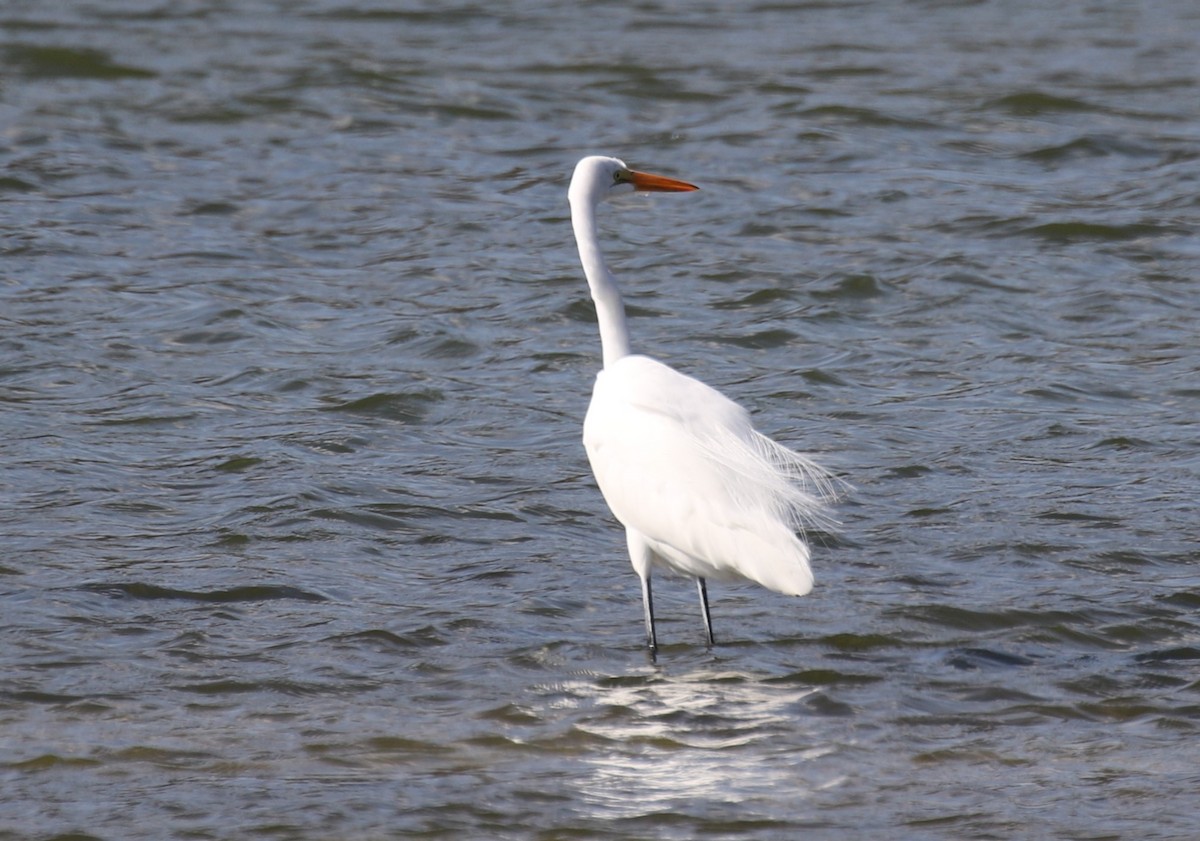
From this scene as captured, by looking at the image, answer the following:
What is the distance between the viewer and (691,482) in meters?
5.09

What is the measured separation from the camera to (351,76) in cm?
1369

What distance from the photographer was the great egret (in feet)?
16.2

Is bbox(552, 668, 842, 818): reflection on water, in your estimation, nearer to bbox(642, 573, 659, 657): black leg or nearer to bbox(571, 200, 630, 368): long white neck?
bbox(642, 573, 659, 657): black leg

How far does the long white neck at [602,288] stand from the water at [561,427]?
78cm

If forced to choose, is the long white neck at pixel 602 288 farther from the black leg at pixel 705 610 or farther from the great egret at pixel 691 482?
the black leg at pixel 705 610

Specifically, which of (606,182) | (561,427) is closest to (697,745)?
(606,182)

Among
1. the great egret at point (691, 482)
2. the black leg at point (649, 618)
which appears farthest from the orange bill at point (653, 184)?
the black leg at point (649, 618)

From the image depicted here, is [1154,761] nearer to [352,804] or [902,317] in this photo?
[352,804]

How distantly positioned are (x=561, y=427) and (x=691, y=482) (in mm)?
2365

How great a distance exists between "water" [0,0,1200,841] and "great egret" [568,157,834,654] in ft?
1.06

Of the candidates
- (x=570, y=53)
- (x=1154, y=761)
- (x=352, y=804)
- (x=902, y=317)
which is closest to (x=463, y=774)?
(x=352, y=804)

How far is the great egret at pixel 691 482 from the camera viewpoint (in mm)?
4938

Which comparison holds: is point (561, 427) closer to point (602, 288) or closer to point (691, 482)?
point (602, 288)

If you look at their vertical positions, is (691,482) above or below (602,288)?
below
